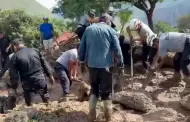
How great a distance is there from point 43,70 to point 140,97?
1818mm

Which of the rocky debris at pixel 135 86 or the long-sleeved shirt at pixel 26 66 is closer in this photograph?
the long-sleeved shirt at pixel 26 66

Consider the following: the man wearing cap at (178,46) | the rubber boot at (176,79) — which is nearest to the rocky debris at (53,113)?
the man wearing cap at (178,46)

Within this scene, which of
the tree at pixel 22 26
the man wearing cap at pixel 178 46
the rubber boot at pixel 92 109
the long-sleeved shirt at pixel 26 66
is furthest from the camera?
the tree at pixel 22 26

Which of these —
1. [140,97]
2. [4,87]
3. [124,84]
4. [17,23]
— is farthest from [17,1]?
[140,97]

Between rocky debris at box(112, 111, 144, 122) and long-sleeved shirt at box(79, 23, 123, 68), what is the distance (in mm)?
861

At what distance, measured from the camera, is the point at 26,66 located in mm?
6695

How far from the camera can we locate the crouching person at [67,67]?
7449 mm

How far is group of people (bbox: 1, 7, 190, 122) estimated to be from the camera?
18.3ft

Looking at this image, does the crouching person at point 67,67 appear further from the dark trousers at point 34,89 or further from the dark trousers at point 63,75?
the dark trousers at point 34,89

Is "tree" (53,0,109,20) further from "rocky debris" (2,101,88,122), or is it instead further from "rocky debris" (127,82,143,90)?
"rocky debris" (2,101,88,122)

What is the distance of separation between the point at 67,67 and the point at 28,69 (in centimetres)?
110

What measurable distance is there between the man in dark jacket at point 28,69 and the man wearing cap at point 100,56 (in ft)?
4.26

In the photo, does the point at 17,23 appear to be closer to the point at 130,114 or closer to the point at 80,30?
the point at 80,30

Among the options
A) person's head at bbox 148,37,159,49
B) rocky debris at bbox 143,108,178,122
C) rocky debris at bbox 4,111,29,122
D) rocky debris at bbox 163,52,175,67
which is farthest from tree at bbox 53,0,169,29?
rocky debris at bbox 4,111,29,122
